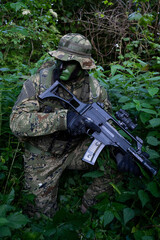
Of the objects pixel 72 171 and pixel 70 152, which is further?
pixel 72 171

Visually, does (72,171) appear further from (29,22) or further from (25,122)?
(29,22)

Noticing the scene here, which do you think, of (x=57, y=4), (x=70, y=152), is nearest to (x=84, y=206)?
(x=70, y=152)

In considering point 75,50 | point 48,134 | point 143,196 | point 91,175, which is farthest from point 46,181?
point 75,50

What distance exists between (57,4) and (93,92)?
5.54 m

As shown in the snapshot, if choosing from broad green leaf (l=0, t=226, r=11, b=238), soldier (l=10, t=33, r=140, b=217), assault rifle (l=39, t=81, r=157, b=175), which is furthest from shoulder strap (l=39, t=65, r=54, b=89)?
broad green leaf (l=0, t=226, r=11, b=238)

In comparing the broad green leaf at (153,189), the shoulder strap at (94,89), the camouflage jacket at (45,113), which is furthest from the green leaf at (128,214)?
the shoulder strap at (94,89)

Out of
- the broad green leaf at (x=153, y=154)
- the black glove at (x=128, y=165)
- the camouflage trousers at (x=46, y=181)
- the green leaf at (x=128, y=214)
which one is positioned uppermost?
the broad green leaf at (x=153, y=154)

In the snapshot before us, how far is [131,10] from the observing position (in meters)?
6.21

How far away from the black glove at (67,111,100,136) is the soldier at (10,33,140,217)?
0.4 inches

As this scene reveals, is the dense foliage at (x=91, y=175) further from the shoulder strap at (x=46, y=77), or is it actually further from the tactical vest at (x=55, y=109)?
the shoulder strap at (x=46, y=77)

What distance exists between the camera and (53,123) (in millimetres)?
2283

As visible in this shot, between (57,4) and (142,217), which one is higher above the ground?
(57,4)

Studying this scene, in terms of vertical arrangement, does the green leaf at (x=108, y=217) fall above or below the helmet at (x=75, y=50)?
below

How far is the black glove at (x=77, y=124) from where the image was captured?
2.21 meters
